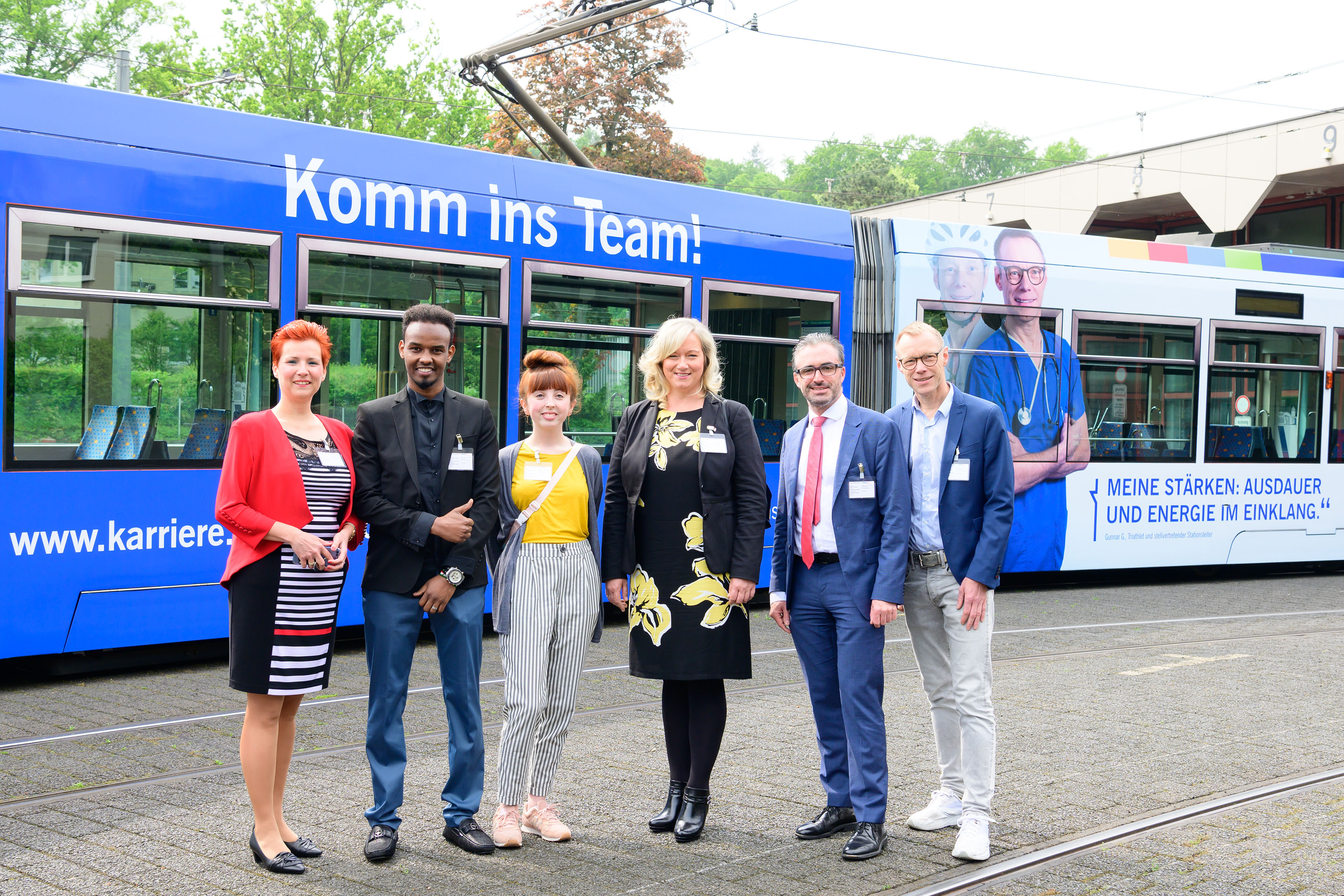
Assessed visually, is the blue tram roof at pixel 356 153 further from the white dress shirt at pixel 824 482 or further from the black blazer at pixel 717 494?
the white dress shirt at pixel 824 482

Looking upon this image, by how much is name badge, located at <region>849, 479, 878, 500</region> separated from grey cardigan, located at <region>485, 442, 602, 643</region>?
884mm

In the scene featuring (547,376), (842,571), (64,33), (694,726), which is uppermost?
(64,33)

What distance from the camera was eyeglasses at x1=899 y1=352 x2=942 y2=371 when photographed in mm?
4684

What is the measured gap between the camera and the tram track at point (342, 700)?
5.85m

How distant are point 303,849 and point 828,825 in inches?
71.2

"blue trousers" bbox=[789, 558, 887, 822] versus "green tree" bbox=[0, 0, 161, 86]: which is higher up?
"green tree" bbox=[0, 0, 161, 86]

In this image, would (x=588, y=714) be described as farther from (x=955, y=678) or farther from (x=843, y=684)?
(x=955, y=678)

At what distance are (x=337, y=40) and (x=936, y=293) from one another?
3029 centimetres

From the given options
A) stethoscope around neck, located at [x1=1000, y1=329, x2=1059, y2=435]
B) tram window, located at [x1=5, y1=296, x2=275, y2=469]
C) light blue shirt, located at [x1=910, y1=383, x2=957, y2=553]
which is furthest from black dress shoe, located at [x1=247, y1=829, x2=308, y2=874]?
stethoscope around neck, located at [x1=1000, y1=329, x2=1059, y2=435]

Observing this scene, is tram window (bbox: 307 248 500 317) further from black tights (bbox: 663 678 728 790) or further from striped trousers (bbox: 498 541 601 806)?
black tights (bbox: 663 678 728 790)

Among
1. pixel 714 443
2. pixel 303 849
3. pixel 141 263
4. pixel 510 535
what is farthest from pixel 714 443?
pixel 141 263

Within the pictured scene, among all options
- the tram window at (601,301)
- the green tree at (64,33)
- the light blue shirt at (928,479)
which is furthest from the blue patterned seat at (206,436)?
the green tree at (64,33)

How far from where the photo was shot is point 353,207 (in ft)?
26.0

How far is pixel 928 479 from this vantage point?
15.4 feet
